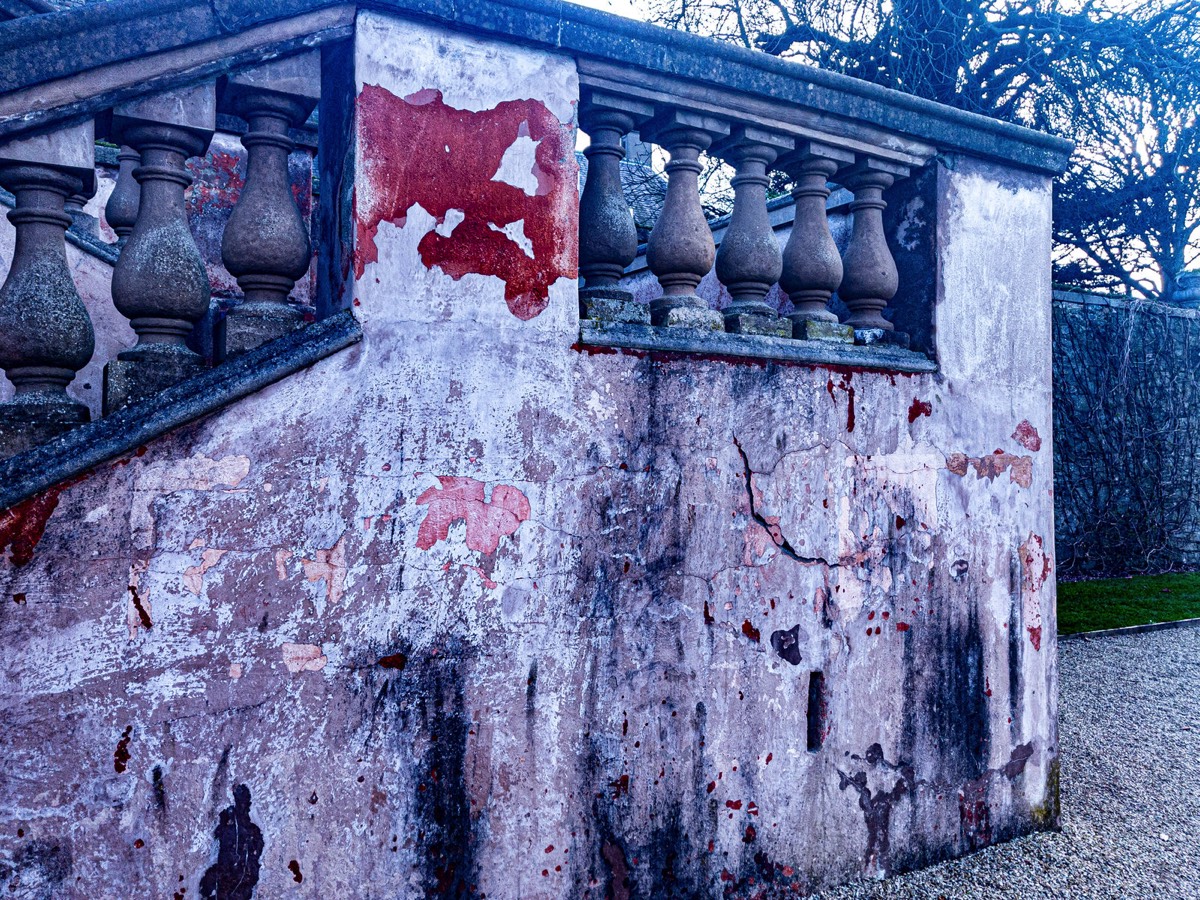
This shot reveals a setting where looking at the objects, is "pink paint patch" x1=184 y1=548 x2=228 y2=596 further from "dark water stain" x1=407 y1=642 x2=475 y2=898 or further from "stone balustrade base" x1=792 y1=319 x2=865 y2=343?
"stone balustrade base" x1=792 y1=319 x2=865 y2=343

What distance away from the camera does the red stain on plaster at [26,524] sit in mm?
1702

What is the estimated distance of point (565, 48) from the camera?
2375 mm

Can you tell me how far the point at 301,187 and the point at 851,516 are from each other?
3071 millimetres

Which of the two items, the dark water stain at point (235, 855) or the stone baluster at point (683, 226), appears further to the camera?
the stone baluster at point (683, 226)

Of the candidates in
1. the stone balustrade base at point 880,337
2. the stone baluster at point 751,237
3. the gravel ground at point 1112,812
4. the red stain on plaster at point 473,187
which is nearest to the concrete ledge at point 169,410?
the red stain on plaster at point 473,187

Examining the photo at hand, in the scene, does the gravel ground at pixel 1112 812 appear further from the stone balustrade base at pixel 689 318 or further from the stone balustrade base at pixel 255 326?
the stone balustrade base at pixel 255 326

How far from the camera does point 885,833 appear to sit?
2.87 m

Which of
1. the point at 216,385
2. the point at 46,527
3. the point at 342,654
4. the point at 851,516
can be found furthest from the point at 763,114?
the point at 46,527

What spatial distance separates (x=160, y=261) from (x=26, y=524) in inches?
25.7

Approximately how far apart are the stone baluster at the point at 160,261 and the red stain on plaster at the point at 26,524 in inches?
10.6

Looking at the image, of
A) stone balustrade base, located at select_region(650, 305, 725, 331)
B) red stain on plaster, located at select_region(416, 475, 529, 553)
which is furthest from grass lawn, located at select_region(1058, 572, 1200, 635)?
red stain on plaster, located at select_region(416, 475, 529, 553)

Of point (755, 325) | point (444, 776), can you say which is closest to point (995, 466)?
point (755, 325)

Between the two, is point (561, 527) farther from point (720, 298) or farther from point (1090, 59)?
point (1090, 59)

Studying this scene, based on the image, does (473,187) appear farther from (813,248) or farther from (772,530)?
(772,530)
